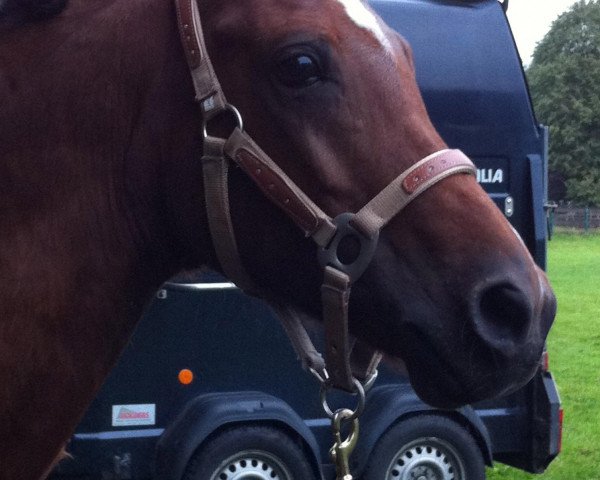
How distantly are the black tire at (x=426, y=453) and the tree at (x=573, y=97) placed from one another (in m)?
38.4

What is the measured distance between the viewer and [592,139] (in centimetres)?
4369

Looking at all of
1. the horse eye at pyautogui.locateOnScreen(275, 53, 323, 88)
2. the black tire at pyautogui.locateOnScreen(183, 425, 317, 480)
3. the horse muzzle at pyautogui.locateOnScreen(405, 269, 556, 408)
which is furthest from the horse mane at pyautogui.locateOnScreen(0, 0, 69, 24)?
the black tire at pyautogui.locateOnScreen(183, 425, 317, 480)

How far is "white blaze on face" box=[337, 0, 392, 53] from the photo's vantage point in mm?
1804

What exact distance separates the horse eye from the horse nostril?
0.52 metres

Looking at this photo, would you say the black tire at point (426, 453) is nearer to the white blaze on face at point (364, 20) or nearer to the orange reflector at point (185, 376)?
the orange reflector at point (185, 376)

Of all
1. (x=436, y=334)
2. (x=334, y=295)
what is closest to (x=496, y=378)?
(x=436, y=334)

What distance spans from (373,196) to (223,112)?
0.35m

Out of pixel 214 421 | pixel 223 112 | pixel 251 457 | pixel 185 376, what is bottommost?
pixel 251 457

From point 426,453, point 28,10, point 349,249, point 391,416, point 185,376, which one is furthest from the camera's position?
point 426,453

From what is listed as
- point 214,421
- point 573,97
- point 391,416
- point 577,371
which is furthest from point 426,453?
point 573,97

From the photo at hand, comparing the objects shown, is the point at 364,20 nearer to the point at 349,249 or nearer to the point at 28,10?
the point at 349,249

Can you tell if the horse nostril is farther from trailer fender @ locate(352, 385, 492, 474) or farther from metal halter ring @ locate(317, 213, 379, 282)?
trailer fender @ locate(352, 385, 492, 474)

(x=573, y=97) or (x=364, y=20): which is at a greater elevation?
(x=364, y=20)

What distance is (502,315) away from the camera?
1.69m
